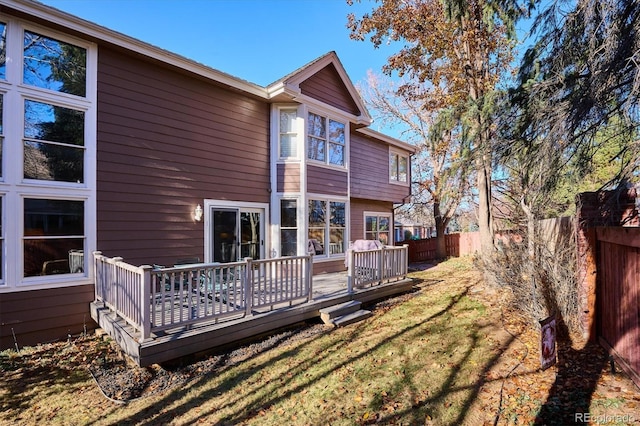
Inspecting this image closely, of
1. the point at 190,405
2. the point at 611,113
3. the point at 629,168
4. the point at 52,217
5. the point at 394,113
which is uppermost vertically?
the point at 394,113

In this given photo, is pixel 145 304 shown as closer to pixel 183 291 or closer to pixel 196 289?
pixel 196 289

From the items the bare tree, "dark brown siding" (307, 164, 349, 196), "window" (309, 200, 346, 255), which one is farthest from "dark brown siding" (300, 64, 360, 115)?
the bare tree

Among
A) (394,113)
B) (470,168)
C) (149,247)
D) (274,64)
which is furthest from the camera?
(394,113)

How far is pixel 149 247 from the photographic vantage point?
23.3 ft

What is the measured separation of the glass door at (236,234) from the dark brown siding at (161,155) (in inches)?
15.8

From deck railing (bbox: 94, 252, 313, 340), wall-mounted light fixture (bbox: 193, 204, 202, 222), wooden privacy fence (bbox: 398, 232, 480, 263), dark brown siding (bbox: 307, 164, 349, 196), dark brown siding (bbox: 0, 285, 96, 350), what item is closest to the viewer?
deck railing (bbox: 94, 252, 313, 340)

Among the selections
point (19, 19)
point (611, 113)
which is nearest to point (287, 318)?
point (611, 113)

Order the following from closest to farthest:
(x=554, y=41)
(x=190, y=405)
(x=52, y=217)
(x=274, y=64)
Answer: (x=190, y=405)
(x=554, y=41)
(x=52, y=217)
(x=274, y=64)

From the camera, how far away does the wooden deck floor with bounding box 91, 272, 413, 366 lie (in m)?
4.42

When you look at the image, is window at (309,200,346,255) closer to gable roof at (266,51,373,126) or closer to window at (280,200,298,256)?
window at (280,200,298,256)

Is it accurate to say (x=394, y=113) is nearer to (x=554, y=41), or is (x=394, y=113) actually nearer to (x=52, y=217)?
(x=554, y=41)

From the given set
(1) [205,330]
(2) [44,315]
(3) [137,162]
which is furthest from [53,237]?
(1) [205,330]

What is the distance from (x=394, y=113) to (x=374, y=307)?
18348mm

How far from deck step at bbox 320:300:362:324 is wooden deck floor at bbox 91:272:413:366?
0.10m
